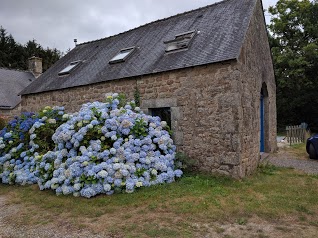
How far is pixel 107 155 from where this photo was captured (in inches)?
263

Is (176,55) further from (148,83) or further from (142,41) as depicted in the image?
(142,41)

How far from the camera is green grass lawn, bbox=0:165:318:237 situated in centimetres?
464

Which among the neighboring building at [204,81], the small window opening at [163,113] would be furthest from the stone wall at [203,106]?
the small window opening at [163,113]

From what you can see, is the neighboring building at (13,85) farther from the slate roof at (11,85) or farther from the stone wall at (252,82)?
the stone wall at (252,82)

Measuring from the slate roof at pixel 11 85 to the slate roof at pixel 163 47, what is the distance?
7516 millimetres

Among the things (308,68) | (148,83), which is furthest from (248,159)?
(308,68)

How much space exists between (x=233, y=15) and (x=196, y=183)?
5577 millimetres

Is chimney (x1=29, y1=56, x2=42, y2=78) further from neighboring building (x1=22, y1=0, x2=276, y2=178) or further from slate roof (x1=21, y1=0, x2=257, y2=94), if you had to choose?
neighboring building (x1=22, y1=0, x2=276, y2=178)

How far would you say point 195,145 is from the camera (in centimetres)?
784

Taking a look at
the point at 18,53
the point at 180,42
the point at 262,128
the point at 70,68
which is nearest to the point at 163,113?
the point at 180,42

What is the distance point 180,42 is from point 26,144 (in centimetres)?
582

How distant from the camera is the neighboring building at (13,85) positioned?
19562 mm

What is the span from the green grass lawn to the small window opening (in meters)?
2.24

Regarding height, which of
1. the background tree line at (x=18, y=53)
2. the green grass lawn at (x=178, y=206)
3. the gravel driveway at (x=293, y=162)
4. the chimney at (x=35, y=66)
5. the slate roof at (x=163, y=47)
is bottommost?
the green grass lawn at (x=178, y=206)
